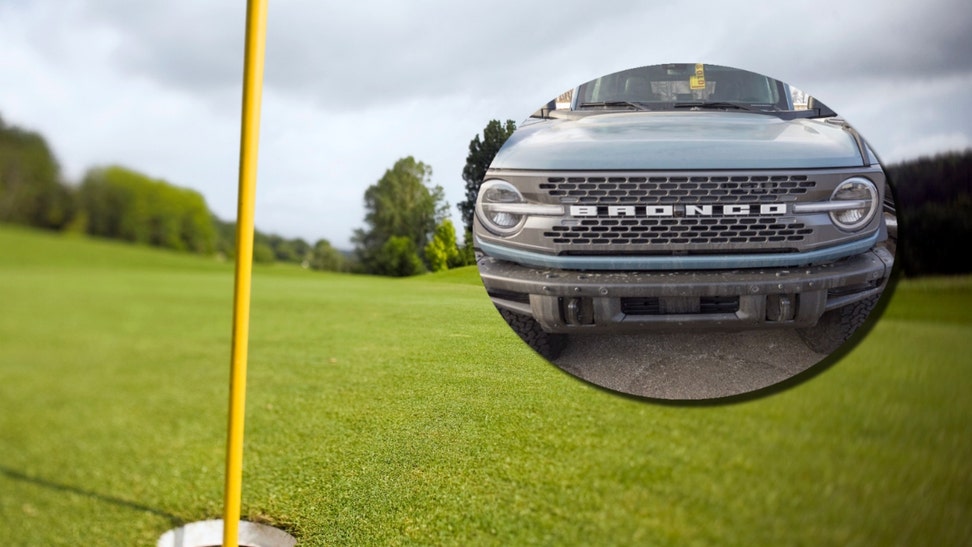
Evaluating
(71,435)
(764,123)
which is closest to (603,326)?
Answer: (764,123)

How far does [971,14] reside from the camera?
2.01m

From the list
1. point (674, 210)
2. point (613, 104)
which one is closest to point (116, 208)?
point (613, 104)

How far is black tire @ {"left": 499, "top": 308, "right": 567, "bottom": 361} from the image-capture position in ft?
7.45

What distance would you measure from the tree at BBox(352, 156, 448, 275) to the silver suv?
508 millimetres

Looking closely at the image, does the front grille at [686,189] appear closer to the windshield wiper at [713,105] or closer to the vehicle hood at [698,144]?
the vehicle hood at [698,144]

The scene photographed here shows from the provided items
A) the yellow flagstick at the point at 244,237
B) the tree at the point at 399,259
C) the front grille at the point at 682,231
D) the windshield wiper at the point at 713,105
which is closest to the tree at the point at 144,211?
the yellow flagstick at the point at 244,237

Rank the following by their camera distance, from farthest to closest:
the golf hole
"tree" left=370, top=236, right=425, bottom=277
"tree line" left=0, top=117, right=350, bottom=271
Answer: "tree" left=370, top=236, right=425, bottom=277 < the golf hole < "tree line" left=0, top=117, right=350, bottom=271

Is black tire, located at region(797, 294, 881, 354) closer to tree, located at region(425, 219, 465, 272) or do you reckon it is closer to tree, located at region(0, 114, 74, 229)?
tree, located at region(425, 219, 465, 272)

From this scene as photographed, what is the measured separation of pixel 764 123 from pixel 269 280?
6.30 feet

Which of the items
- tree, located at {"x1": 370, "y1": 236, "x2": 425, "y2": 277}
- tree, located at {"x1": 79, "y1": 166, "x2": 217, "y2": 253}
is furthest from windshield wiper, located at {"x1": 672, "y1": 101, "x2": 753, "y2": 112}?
tree, located at {"x1": 79, "y1": 166, "x2": 217, "y2": 253}

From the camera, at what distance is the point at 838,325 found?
208 centimetres

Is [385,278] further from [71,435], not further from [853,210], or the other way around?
[853,210]

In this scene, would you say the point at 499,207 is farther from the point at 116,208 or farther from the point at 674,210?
the point at 116,208

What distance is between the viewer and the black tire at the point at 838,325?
206cm
